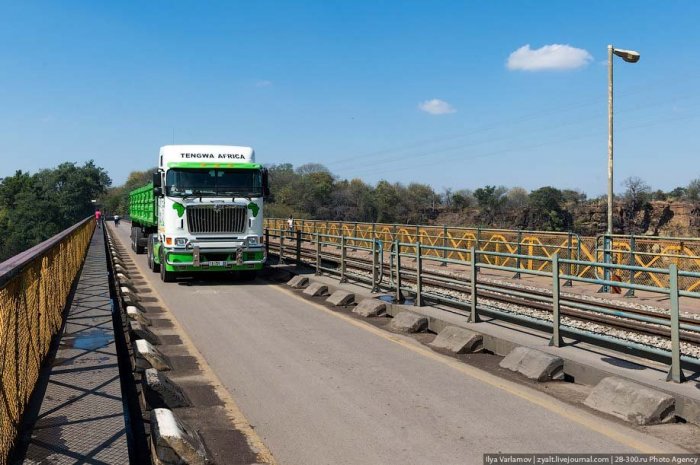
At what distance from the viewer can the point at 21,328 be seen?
203 inches

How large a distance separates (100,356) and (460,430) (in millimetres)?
3517

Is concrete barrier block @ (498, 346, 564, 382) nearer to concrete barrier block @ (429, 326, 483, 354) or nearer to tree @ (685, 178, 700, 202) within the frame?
concrete barrier block @ (429, 326, 483, 354)

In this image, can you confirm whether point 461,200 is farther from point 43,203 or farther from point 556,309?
point 556,309

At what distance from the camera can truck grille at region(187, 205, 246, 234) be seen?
16094 millimetres

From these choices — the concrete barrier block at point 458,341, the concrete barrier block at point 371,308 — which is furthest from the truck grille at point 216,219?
the concrete barrier block at point 458,341

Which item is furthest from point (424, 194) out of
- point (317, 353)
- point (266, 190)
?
point (317, 353)

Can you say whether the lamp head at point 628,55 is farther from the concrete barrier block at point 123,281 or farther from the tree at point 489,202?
the tree at point 489,202

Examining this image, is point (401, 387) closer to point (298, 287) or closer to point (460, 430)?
point (460, 430)

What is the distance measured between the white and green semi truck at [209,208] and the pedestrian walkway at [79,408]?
8.86m

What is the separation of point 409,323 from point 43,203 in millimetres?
116673

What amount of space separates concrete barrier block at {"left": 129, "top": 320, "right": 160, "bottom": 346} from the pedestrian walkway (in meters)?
1.58

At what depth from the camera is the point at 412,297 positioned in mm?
12430

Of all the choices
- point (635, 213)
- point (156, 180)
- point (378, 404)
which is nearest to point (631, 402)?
point (378, 404)

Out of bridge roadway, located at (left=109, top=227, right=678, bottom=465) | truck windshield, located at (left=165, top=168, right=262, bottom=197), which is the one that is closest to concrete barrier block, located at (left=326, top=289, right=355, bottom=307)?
bridge roadway, located at (left=109, top=227, right=678, bottom=465)
